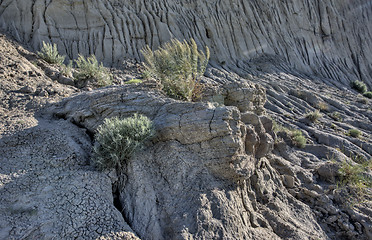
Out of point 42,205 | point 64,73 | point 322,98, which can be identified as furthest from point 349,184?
point 322,98

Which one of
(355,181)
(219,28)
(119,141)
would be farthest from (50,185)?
(219,28)

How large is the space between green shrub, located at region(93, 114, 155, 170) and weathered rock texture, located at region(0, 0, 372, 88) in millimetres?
9855

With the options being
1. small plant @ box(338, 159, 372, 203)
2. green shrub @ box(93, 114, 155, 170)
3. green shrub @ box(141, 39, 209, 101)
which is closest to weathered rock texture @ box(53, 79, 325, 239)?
green shrub @ box(93, 114, 155, 170)

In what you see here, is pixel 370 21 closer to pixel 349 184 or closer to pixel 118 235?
pixel 349 184

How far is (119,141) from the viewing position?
4184 mm

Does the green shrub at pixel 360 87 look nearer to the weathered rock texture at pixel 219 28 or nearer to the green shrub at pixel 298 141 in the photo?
the weathered rock texture at pixel 219 28

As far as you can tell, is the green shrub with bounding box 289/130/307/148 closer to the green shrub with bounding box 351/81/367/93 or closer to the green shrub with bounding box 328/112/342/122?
the green shrub with bounding box 328/112/342/122

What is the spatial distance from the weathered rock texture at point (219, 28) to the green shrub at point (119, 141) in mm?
9855

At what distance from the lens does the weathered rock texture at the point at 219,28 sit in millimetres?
13023

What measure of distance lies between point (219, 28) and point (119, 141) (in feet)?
51.3

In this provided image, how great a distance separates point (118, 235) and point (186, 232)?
893 mm

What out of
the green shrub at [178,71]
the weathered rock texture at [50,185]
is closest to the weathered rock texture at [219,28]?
the green shrub at [178,71]

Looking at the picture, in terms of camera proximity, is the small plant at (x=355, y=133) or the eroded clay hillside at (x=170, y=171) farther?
the small plant at (x=355, y=133)

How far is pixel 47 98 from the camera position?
20.8ft
